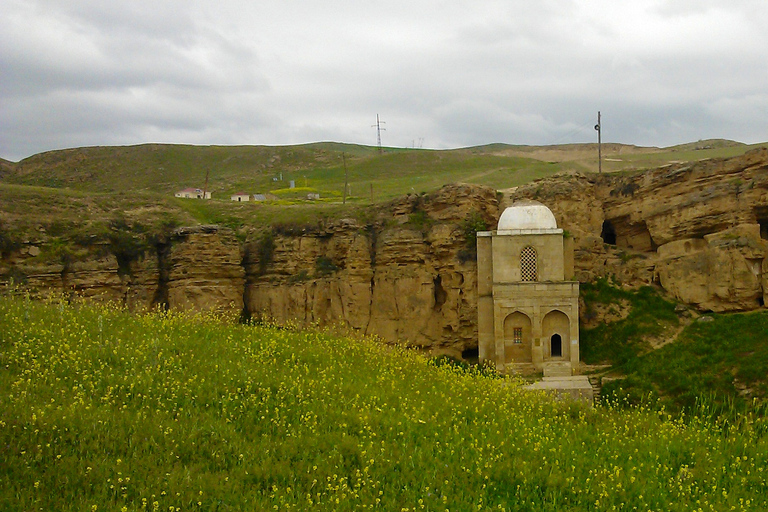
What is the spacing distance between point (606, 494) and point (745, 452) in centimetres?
371

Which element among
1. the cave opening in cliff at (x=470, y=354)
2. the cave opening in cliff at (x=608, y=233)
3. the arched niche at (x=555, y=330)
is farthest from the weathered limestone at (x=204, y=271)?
the cave opening in cliff at (x=608, y=233)

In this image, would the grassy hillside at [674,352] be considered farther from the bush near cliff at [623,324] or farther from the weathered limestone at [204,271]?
the weathered limestone at [204,271]

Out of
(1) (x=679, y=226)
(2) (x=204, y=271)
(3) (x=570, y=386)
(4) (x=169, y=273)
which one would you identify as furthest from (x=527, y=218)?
(4) (x=169, y=273)

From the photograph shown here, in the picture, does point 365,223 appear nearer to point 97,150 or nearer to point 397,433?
point 397,433

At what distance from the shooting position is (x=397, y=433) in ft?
29.5

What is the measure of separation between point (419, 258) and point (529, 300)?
5639mm

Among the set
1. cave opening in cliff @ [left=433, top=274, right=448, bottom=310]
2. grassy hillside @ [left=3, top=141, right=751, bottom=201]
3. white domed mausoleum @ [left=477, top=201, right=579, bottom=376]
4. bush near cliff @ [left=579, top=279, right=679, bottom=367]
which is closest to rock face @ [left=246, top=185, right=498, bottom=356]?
cave opening in cliff @ [left=433, top=274, right=448, bottom=310]

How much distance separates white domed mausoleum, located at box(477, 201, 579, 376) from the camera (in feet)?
74.0

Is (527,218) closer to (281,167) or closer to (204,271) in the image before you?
(204,271)

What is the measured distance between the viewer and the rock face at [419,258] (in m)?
23.9

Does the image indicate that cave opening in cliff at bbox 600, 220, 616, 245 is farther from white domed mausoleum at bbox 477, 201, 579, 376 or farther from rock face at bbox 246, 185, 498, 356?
white domed mausoleum at bbox 477, 201, 579, 376

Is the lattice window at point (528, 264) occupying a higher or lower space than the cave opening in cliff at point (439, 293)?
higher

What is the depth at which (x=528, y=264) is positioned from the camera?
76.6 feet

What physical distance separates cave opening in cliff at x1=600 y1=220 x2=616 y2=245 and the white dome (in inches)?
283
